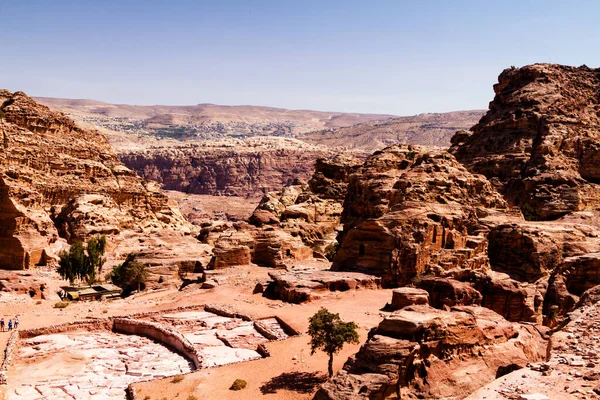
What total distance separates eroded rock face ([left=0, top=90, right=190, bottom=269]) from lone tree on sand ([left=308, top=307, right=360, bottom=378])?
104 ft

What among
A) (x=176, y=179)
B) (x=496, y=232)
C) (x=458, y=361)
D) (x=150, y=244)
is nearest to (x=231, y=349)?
(x=458, y=361)

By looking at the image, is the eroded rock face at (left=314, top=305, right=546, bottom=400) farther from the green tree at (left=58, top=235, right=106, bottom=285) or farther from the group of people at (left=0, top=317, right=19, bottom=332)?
the green tree at (left=58, top=235, right=106, bottom=285)

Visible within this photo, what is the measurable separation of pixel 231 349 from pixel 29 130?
48.2 meters

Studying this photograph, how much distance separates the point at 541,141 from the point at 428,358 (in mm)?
42416

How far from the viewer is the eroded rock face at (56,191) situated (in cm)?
4422

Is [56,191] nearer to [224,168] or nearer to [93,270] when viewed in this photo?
[93,270]

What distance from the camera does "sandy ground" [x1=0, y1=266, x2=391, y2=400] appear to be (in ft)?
60.1

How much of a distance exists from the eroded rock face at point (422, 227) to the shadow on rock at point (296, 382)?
12732 mm

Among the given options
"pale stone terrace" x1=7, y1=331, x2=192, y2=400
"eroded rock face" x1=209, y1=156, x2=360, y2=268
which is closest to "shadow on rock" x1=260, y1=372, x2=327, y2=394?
"pale stone terrace" x1=7, y1=331, x2=192, y2=400

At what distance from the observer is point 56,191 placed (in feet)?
190

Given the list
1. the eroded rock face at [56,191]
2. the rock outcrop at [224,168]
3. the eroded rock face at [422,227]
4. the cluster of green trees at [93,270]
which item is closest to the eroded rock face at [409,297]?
the eroded rock face at [422,227]

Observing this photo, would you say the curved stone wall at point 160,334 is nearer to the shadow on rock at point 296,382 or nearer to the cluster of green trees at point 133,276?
the shadow on rock at point 296,382

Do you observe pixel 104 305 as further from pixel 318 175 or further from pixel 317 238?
pixel 318 175

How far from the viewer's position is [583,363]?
12.7 m
